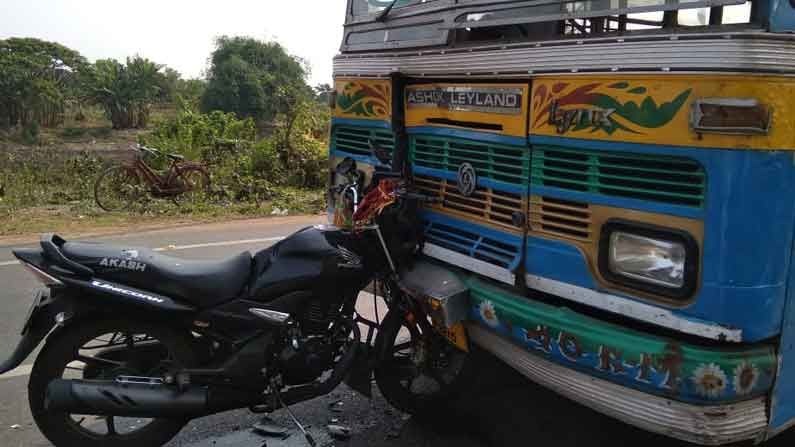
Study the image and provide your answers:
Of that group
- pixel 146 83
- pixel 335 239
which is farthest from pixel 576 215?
pixel 146 83

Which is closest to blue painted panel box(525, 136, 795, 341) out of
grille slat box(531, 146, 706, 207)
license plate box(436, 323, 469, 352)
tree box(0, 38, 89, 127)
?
grille slat box(531, 146, 706, 207)

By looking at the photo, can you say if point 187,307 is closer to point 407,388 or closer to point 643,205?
point 407,388

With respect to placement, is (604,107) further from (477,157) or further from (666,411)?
(666,411)

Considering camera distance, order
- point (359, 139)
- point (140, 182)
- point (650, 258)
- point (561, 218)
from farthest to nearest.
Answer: point (140, 182)
point (359, 139)
point (561, 218)
point (650, 258)

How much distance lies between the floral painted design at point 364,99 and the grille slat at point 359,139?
94 millimetres

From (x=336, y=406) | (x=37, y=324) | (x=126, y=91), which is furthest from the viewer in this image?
(x=126, y=91)

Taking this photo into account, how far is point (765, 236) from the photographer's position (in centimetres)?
218

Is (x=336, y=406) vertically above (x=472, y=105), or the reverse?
(x=472, y=105)

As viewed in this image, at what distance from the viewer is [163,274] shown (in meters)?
2.90

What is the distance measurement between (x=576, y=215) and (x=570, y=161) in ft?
0.70

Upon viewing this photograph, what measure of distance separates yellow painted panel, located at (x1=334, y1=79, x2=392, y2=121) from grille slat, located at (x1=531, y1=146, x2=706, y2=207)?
3.71 ft

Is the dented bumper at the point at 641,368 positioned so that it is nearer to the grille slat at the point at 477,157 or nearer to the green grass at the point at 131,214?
the grille slat at the point at 477,157

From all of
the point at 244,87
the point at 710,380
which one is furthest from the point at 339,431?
the point at 244,87

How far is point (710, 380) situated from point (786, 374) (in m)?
0.37
